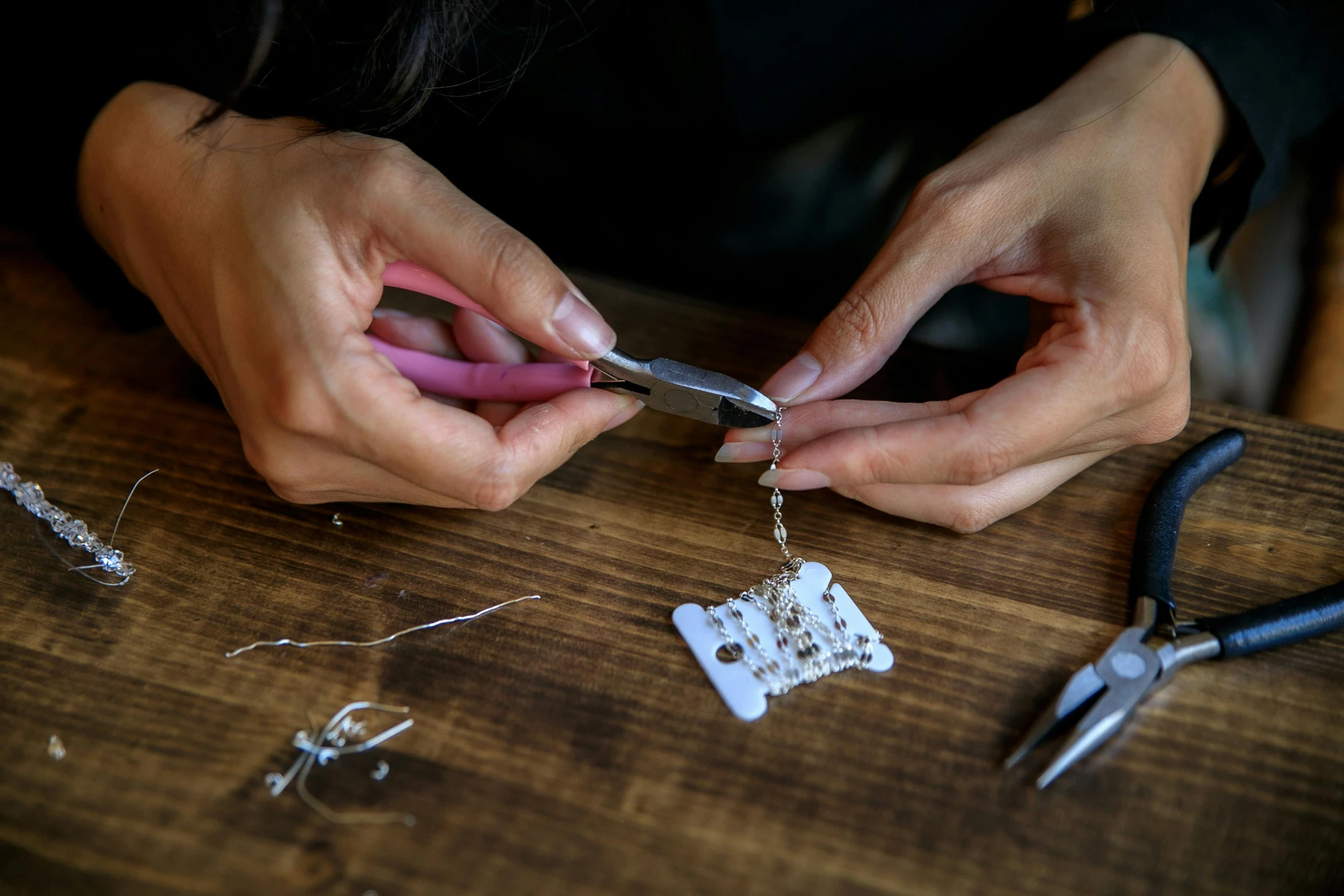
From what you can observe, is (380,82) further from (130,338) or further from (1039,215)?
(1039,215)

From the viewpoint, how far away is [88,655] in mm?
812

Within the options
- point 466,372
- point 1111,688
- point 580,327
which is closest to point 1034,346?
point 1111,688

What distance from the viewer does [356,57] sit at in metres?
0.93

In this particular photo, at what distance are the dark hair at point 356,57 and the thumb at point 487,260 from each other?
11 centimetres

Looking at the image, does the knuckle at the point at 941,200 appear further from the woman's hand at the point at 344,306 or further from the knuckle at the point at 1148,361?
the woman's hand at the point at 344,306

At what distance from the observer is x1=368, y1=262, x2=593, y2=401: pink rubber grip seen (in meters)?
0.91

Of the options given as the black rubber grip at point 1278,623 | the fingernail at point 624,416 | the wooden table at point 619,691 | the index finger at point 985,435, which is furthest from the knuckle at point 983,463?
the fingernail at point 624,416

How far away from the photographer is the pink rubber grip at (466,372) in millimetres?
910

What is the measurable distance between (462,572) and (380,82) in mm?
510

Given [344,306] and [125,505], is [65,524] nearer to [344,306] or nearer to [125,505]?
[125,505]

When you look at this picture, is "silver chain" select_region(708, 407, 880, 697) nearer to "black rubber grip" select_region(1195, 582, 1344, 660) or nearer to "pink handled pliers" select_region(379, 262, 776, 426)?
"pink handled pliers" select_region(379, 262, 776, 426)

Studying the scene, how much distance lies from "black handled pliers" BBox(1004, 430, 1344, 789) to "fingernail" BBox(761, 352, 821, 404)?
1.23ft

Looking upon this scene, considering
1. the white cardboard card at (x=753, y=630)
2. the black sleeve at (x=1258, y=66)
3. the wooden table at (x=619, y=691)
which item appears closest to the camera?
the wooden table at (x=619, y=691)

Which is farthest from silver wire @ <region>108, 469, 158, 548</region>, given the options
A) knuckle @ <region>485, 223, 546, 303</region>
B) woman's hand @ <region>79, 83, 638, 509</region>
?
knuckle @ <region>485, 223, 546, 303</region>
